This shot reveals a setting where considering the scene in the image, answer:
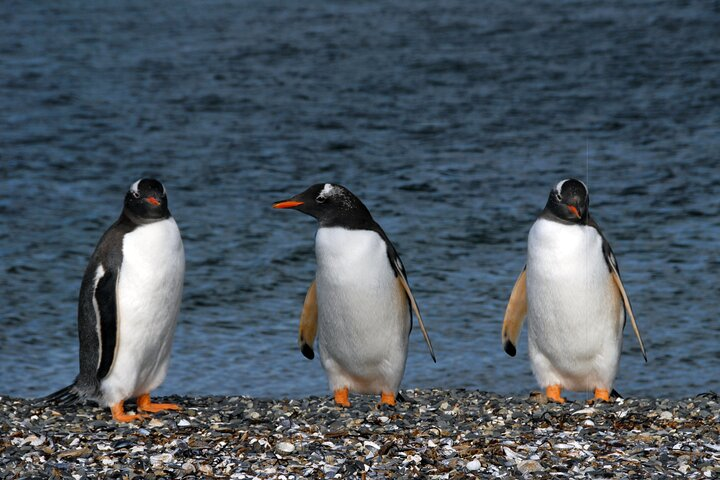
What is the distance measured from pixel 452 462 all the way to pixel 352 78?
1345 cm

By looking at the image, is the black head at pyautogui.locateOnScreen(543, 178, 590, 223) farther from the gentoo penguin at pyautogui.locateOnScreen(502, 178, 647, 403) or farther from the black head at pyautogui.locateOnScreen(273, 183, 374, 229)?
the black head at pyautogui.locateOnScreen(273, 183, 374, 229)

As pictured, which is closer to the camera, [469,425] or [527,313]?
[469,425]

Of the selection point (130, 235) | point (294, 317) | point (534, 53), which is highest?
point (534, 53)

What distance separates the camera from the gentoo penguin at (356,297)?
21.8 ft

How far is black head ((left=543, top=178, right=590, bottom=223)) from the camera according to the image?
6.69 meters

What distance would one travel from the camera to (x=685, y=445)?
5934 millimetres

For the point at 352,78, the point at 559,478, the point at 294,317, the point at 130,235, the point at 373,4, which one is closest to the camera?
the point at 559,478

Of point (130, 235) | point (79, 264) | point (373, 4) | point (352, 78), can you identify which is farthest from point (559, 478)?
point (373, 4)

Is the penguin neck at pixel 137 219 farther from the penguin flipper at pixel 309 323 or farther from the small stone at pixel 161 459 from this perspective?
the small stone at pixel 161 459

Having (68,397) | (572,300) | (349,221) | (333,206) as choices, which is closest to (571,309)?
(572,300)

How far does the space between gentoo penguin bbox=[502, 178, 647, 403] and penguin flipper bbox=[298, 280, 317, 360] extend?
3.83 ft

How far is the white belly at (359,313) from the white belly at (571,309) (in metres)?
0.71

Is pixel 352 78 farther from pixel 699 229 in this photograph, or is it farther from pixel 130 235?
pixel 130 235

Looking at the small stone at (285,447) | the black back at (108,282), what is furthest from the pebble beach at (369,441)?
the black back at (108,282)
